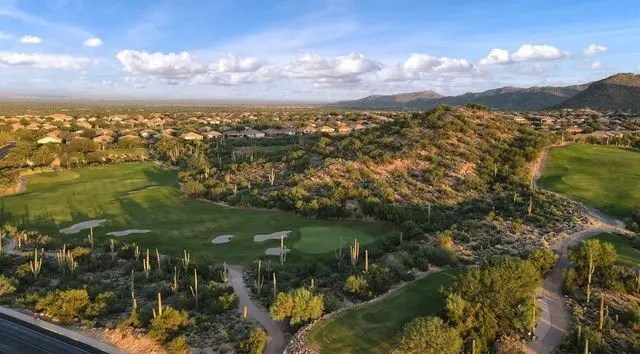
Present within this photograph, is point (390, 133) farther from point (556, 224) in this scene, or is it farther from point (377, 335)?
point (377, 335)

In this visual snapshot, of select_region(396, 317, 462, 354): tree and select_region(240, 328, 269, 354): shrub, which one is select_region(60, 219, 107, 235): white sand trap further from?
select_region(396, 317, 462, 354): tree

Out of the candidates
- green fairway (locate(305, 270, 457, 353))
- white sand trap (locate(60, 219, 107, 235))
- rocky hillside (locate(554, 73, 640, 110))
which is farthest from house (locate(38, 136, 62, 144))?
rocky hillside (locate(554, 73, 640, 110))

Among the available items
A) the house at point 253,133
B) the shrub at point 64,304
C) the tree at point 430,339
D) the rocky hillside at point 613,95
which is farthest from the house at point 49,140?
the rocky hillside at point 613,95

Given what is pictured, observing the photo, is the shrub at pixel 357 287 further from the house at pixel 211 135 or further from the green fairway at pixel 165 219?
the house at pixel 211 135

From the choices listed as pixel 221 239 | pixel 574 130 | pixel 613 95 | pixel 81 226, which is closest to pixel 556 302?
pixel 221 239

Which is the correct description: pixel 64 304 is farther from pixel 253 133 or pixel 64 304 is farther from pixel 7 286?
pixel 253 133

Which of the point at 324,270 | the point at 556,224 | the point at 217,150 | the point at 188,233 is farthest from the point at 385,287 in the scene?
the point at 217,150
